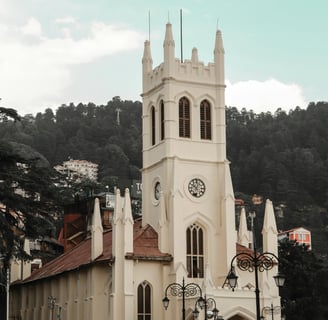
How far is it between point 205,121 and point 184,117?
5.96 feet

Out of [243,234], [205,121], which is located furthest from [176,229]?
[205,121]

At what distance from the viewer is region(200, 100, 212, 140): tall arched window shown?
223ft

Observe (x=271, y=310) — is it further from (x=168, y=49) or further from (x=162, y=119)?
(x=168, y=49)

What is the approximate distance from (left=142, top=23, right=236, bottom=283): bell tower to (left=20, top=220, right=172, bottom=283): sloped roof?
2.63 ft

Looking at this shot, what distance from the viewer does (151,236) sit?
6506 cm

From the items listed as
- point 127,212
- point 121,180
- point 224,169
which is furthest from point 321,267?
point 121,180

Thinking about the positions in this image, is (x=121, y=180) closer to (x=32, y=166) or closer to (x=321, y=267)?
(x=321, y=267)

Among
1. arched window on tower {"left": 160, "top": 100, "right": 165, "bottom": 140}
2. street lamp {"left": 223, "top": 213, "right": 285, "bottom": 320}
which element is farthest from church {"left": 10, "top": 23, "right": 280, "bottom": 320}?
street lamp {"left": 223, "top": 213, "right": 285, "bottom": 320}

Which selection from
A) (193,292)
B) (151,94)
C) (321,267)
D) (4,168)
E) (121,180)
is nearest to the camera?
(4,168)

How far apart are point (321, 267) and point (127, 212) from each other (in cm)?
3445

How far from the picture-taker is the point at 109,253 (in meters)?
64.4

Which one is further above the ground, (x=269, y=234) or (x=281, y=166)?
(x=281, y=166)

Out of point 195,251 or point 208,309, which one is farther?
point 195,251

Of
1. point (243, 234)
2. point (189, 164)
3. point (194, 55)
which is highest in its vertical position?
point (194, 55)
